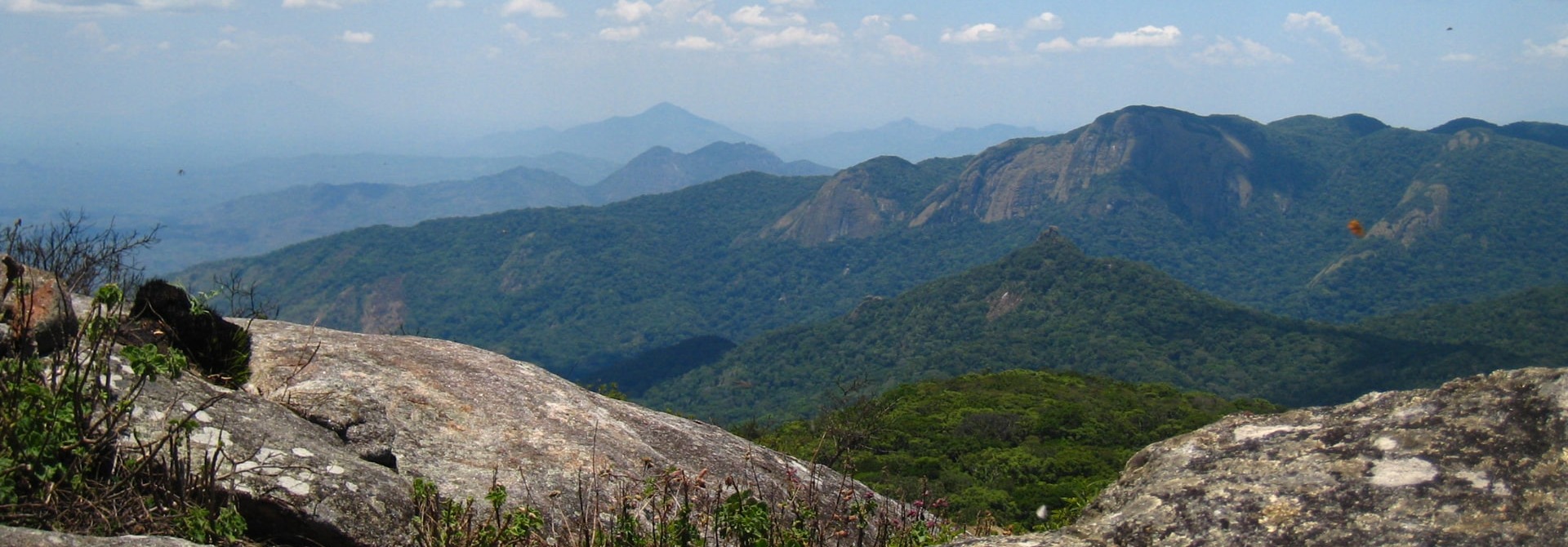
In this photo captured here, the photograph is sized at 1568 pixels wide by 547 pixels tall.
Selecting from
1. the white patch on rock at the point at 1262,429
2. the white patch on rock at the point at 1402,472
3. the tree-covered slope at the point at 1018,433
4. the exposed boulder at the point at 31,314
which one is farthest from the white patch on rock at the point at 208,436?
the tree-covered slope at the point at 1018,433

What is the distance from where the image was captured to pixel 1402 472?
382 centimetres

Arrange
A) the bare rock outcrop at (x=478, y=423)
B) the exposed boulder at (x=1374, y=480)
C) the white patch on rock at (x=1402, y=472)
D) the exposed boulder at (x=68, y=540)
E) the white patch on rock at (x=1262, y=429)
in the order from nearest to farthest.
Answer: the exposed boulder at (x=68, y=540) → the exposed boulder at (x=1374, y=480) → the white patch on rock at (x=1402, y=472) → the white patch on rock at (x=1262, y=429) → the bare rock outcrop at (x=478, y=423)

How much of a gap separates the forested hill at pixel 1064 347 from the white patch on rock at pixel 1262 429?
8427 cm

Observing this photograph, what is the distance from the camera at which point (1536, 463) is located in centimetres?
362

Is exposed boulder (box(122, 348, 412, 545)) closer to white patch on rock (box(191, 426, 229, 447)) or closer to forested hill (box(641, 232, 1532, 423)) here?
white patch on rock (box(191, 426, 229, 447))

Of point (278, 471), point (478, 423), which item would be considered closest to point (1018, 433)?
point (478, 423)

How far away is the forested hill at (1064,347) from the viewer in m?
97.7

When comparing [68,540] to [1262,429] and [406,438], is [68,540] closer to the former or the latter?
[406,438]

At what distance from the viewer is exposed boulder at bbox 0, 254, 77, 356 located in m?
4.53

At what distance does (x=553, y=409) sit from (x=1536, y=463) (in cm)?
638

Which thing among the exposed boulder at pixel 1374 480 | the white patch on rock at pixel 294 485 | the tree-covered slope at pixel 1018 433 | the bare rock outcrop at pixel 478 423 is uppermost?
the exposed boulder at pixel 1374 480

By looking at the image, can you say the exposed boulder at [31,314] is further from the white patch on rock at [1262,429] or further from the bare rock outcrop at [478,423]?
the white patch on rock at [1262,429]

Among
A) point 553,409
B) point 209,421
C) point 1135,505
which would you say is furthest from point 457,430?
point 1135,505

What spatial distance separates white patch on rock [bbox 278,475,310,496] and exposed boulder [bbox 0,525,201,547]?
0.80 m
